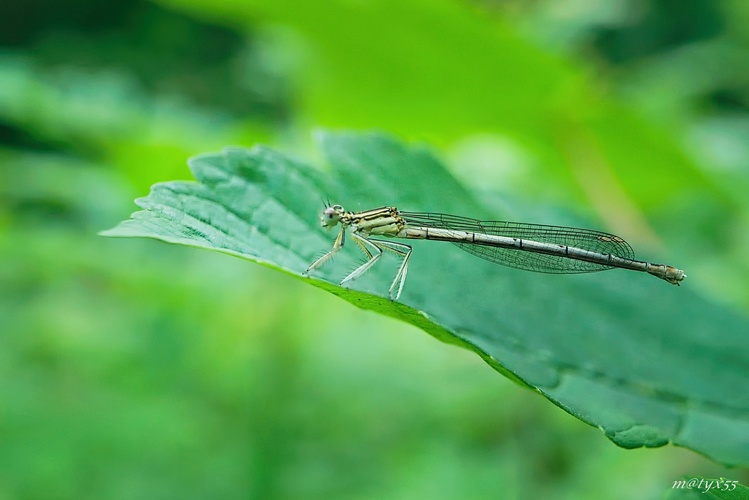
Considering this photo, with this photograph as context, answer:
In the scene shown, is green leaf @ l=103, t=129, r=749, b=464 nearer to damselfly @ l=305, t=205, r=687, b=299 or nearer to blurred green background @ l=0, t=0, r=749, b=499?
damselfly @ l=305, t=205, r=687, b=299

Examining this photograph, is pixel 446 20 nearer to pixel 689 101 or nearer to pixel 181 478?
pixel 181 478

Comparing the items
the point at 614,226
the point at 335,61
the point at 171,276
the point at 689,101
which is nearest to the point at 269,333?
the point at 171,276

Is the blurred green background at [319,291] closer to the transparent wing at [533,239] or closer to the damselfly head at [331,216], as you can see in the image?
the transparent wing at [533,239]

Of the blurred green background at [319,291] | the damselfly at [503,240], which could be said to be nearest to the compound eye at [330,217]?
the damselfly at [503,240]

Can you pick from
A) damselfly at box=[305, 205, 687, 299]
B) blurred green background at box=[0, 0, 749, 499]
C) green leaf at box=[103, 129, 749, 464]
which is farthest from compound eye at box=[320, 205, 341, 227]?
blurred green background at box=[0, 0, 749, 499]

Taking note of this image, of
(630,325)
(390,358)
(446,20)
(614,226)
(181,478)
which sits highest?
(446,20)

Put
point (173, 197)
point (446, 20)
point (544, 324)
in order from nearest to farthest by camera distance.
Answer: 1. point (173, 197)
2. point (544, 324)
3. point (446, 20)
